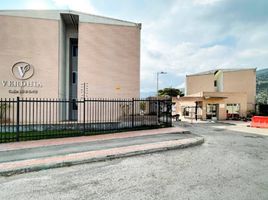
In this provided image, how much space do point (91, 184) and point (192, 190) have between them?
7.96ft

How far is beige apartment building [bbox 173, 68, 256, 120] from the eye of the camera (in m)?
32.1

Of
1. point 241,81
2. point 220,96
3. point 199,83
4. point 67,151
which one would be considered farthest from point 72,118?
point 241,81

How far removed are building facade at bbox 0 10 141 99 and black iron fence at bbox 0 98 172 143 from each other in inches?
45.6

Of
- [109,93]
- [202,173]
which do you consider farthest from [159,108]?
[202,173]

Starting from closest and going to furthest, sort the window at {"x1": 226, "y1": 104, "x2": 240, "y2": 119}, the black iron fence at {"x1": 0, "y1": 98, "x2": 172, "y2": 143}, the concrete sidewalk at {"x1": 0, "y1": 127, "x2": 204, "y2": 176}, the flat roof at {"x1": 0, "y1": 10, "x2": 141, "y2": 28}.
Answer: the concrete sidewalk at {"x1": 0, "y1": 127, "x2": 204, "y2": 176} < the black iron fence at {"x1": 0, "y1": 98, "x2": 172, "y2": 143} < the flat roof at {"x1": 0, "y1": 10, "x2": 141, "y2": 28} < the window at {"x1": 226, "y1": 104, "x2": 240, "y2": 119}

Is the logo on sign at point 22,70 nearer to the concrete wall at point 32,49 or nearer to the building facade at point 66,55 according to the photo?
the building facade at point 66,55

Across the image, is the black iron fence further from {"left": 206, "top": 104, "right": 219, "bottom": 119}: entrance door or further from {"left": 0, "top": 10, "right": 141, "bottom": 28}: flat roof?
{"left": 206, "top": 104, "right": 219, "bottom": 119}: entrance door

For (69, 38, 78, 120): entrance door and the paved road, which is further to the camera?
(69, 38, 78, 120): entrance door

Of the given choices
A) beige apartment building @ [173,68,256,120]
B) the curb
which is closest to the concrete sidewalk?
the curb

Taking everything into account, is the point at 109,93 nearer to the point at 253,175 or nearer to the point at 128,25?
the point at 128,25

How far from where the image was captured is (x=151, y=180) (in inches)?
214

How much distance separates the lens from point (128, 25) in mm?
18422

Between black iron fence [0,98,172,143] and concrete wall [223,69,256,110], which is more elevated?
concrete wall [223,69,256,110]

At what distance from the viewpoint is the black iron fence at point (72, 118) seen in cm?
1190
